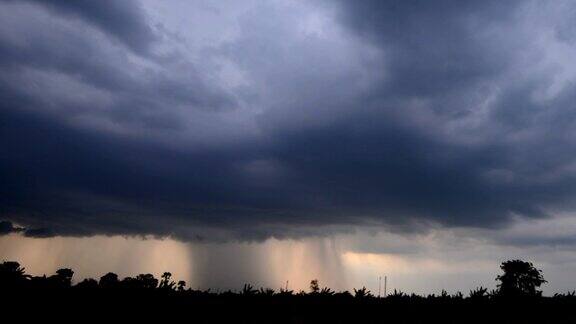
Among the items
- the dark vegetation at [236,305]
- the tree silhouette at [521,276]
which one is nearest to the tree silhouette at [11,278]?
the dark vegetation at [236,305]

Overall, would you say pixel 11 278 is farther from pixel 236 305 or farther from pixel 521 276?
pixel 521 276

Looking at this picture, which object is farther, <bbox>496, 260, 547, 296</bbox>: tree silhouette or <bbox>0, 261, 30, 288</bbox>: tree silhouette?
<bbox>496, 260, 547, 296</bbox>: tree silhouette

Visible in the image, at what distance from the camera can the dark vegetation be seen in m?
12.5

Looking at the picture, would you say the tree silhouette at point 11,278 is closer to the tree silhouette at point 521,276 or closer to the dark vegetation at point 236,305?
the dark vegetation at point 236,305

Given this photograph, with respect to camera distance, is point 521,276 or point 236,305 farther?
point 521,276

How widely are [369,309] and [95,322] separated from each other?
920cm

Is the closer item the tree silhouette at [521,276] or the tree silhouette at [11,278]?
the tree silhouette at [11,278]

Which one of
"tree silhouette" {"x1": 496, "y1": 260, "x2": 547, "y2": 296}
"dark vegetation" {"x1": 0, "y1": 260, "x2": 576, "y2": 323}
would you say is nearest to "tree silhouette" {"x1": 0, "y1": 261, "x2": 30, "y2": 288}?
"dark vegetation" {"x1": 0, "y1": 260, "x2": 576, "y2": 323}

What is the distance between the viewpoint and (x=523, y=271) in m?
81.0

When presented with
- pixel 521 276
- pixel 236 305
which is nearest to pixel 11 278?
pixel 236 305

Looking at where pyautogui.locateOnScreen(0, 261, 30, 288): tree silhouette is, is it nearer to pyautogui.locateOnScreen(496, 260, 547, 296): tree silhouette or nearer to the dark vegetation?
the dark vegetation

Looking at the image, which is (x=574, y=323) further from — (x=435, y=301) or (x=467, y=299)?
(x=435, y=301)

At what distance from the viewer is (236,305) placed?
562 inches

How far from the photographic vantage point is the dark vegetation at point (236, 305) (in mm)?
12461
